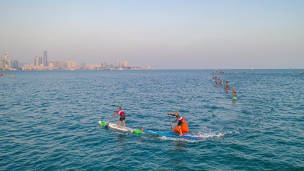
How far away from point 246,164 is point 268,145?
16.2 feet

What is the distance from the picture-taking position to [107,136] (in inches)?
878

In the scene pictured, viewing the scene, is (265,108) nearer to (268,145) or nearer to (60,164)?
(268,145)

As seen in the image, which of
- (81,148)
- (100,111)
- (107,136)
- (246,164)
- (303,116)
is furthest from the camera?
(100,111)

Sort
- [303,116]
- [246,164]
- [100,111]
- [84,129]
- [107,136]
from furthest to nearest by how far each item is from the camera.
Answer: [100,111] → [303,116] → [84,129] → [107,136] → [246,164]

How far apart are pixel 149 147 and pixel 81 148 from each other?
5872 millimetres

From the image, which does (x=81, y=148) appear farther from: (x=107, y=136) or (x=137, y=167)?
(x=137, y=167)

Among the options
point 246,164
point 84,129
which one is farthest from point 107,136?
point 246,164

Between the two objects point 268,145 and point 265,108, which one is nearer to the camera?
point 268,145

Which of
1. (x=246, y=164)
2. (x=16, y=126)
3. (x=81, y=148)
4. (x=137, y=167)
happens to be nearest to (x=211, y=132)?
(x=246, y=164)

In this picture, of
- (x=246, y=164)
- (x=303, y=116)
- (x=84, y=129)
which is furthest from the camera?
(x=303, y=116)

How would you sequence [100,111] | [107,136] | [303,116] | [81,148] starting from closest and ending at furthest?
1. [81,148]
2. [107,136]
3. [303,116]
4. [100,111]

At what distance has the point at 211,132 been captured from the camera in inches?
900

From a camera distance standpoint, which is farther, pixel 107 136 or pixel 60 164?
pixel 107 136

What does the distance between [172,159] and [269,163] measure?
6.89 metres
